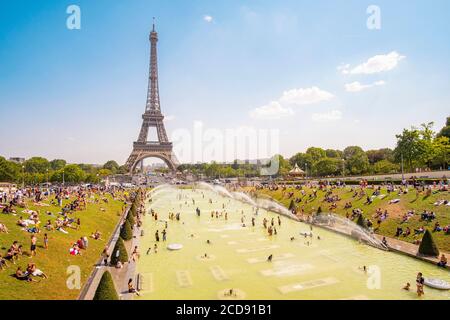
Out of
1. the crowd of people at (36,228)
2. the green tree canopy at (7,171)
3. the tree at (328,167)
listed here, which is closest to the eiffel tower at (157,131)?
the green tree canopy at (7,171)

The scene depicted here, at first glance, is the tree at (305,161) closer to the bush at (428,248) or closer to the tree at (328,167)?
the tree at (328,167)

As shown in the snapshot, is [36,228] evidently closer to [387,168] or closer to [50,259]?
[50,259]

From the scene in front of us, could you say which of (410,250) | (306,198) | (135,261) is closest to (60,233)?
(135,261)

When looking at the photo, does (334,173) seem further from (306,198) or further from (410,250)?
(410,250)

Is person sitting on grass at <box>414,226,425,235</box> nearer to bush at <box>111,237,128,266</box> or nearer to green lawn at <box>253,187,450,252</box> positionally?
green lawn at <box>253,187,450,252</box>
